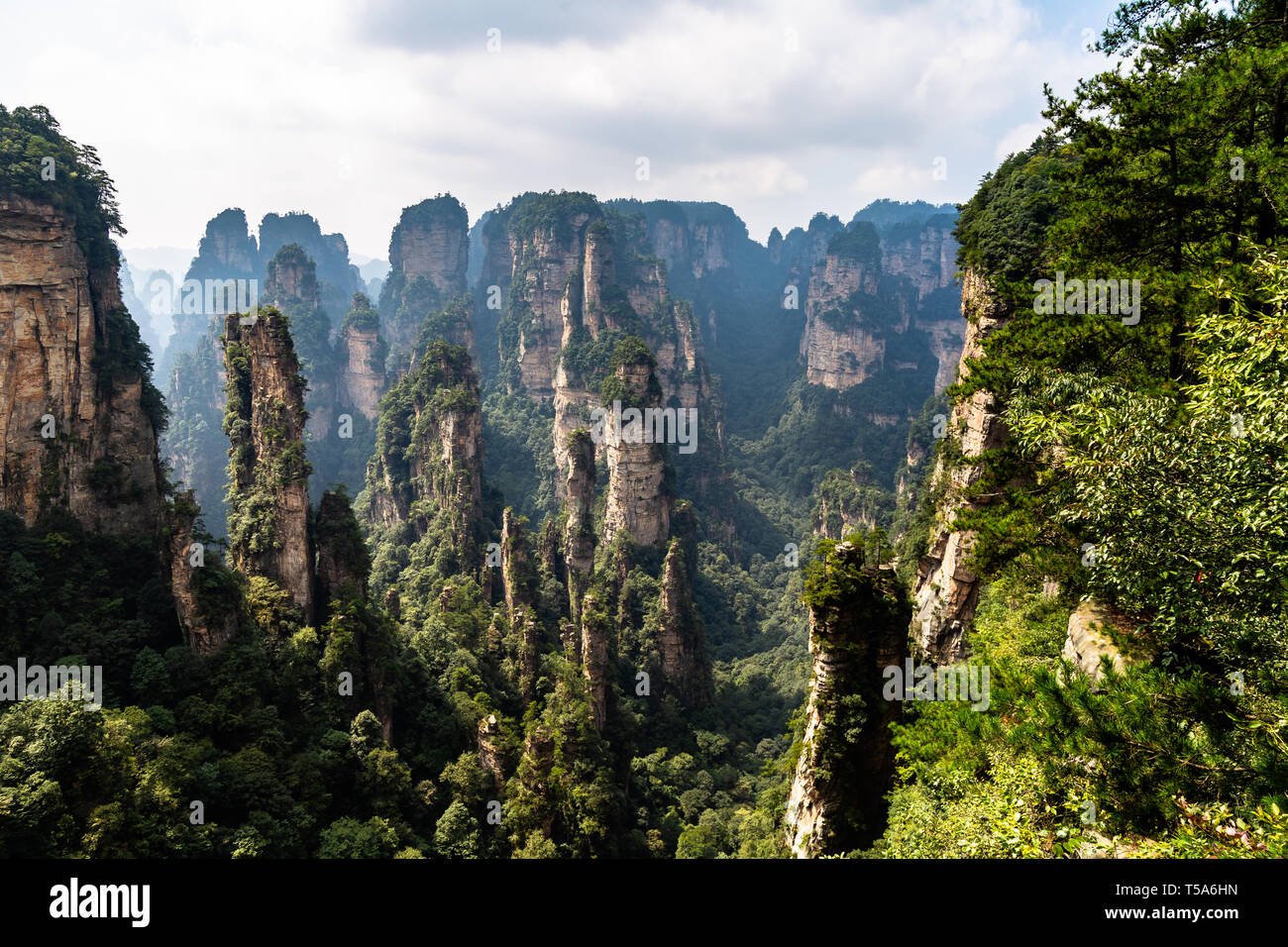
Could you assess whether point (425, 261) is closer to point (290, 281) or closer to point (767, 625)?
point (290, 281)

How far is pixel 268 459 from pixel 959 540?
110 ft

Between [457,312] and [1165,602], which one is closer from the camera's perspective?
[1165,602]

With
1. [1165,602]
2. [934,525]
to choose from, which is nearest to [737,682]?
[934,525]

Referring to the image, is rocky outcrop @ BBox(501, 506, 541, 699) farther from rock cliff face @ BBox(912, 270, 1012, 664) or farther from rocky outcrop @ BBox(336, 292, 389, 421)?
rocky outcrop @ BBox(336, 292, 389, 421)

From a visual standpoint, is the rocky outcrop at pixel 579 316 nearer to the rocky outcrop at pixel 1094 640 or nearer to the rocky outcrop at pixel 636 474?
the rocky outcrop at pixel 636 474

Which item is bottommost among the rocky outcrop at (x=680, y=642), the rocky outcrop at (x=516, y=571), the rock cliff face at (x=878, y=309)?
the rocky outcrop at (x=680, y=642)

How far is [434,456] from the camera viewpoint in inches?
2630

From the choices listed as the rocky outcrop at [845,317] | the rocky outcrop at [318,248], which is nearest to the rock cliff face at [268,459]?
the rocky outcrop at [845,317]

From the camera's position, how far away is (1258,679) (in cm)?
764

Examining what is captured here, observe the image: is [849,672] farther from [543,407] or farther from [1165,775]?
[543,407]

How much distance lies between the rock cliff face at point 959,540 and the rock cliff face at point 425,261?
12977cm

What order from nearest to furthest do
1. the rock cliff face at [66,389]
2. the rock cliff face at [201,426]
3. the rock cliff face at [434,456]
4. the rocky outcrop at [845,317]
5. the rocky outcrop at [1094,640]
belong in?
the rocky outcrop at [1094,640]
the rock cliff face at [66,389]
the rock cliff face at [434,456]
the rock cliff face at [201,426]
the rocky outcrop at [845,317]

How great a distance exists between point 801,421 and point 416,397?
272ft

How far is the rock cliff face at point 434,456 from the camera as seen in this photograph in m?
61.0
